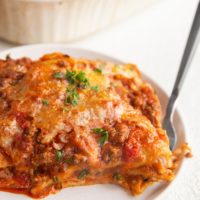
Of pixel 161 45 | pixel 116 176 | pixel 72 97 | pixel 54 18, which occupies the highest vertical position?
pixel 72 97

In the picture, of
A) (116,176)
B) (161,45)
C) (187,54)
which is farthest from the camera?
(161,45)

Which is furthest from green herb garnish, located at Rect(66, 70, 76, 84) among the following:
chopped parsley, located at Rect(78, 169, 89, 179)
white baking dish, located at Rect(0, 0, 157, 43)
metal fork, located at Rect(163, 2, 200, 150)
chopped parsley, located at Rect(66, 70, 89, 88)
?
white baking dish, located at Rect(0, 0, 157, 43)

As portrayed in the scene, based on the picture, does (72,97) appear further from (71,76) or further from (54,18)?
(54,18)

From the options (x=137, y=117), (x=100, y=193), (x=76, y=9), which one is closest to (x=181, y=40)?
(x=76, y=9)

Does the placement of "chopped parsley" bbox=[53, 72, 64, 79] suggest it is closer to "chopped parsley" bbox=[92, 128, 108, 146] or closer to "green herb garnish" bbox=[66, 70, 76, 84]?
"green herb garnish" bbox=[66, 70, 76, 84]

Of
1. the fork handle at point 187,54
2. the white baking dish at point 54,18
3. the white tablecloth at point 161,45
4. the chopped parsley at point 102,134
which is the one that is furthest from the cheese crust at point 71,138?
the white baking dish at point 54,18

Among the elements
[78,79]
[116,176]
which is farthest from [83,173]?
[78,79]

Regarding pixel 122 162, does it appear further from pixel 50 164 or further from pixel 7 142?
pixel 7 142

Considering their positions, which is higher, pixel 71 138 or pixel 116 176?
pixel 71 138
